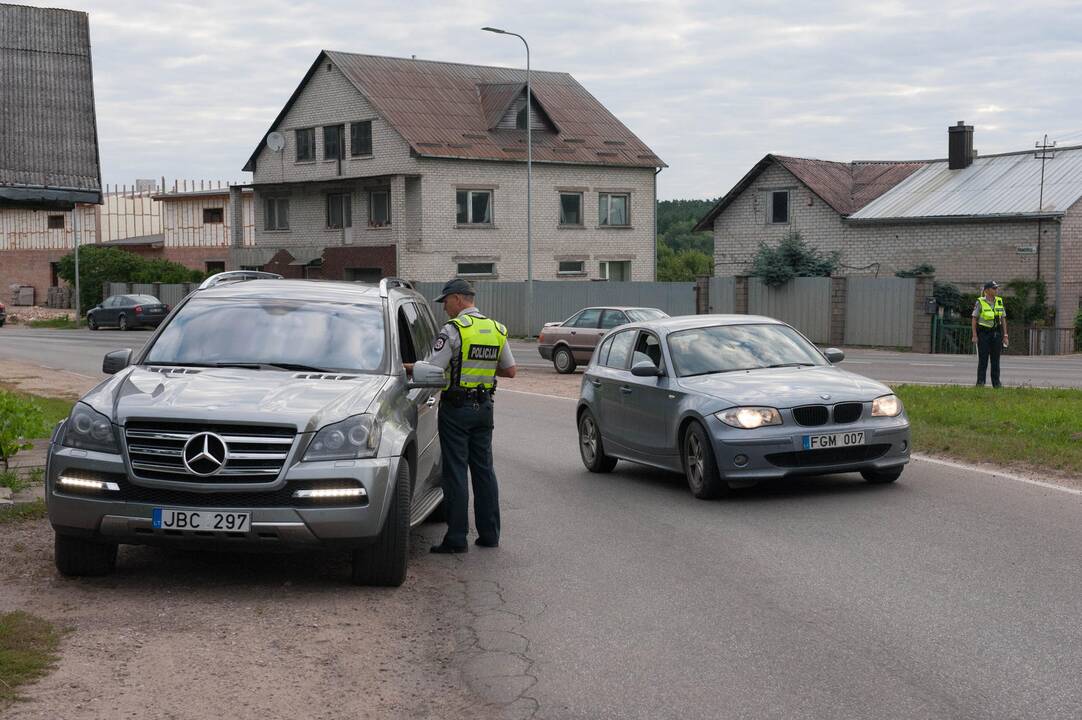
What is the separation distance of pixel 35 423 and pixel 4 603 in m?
4.86

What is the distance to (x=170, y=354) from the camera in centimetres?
856

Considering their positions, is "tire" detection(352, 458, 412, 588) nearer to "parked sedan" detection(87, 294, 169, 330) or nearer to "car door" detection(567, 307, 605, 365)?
"car door" detection(567, 307, 605, 365)

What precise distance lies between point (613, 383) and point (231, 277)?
399 cm

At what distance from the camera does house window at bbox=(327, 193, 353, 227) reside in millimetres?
A: 58188

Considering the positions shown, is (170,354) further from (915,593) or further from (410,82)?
(410,82)

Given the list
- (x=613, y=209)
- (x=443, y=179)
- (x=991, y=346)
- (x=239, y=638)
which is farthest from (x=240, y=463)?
(x=613, y=209)

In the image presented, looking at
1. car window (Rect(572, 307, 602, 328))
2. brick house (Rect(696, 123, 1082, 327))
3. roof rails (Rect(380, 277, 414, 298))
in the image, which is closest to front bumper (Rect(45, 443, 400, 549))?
roof rails (Rect(380, 277, 414, 298))

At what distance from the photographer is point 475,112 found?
58.2 m

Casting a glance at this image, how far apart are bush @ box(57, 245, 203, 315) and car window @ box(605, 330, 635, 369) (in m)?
59.2

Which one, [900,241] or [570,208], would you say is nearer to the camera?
[900,241]

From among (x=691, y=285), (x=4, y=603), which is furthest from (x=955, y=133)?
(x=4, y=603)

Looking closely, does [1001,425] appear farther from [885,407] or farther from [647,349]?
[647,349]

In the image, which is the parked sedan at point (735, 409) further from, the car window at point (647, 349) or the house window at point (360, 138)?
the house window at point (360, 138)

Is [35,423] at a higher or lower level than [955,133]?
lower
